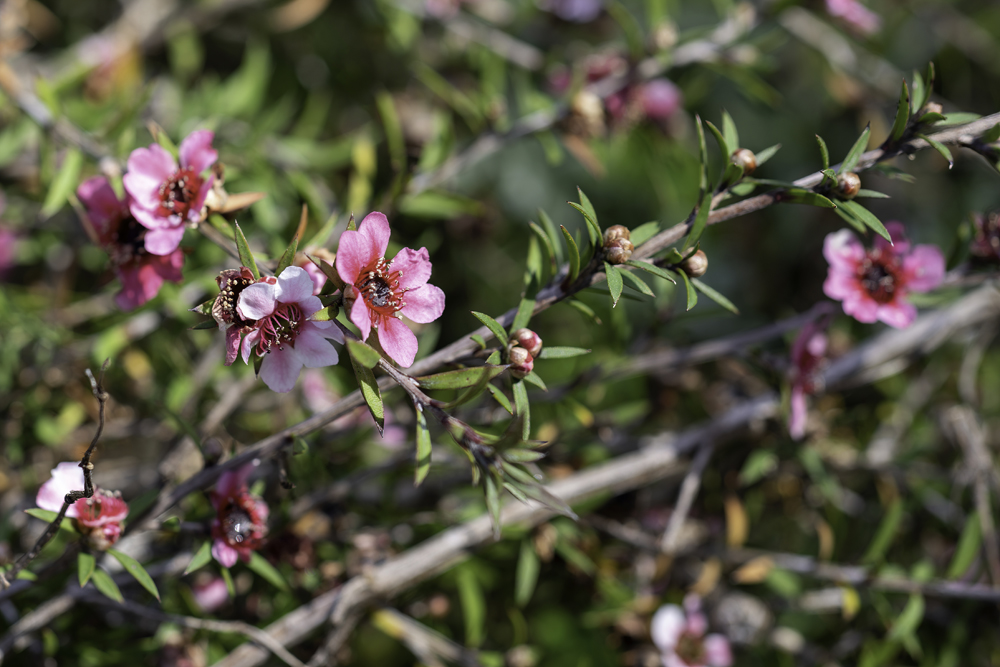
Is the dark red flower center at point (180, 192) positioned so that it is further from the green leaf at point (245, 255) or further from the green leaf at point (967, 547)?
the green leaf at point (967, 547)

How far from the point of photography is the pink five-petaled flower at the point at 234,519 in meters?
1.31

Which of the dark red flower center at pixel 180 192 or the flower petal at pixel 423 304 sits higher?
the dark red flower center at pixel 180 192

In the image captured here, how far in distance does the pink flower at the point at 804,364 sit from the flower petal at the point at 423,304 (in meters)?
0.95

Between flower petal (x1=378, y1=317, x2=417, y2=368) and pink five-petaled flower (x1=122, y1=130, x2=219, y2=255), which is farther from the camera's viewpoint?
pink five-petaled flower (x1=122, y1=130, x2=219, y2=255)

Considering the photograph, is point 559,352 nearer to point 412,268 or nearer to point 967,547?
point 412,268

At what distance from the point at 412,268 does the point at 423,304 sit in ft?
0.20

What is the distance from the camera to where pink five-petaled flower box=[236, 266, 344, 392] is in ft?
3.41

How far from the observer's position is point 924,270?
1498 millimetres

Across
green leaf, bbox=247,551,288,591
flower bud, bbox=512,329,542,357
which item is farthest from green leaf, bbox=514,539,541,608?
flower bud, bbox=512,329,542,357

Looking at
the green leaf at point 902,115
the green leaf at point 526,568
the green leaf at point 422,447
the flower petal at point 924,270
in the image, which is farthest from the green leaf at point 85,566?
the flower petal at point 924,270

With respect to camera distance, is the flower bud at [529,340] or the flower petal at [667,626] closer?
the flower bud at [529,340]

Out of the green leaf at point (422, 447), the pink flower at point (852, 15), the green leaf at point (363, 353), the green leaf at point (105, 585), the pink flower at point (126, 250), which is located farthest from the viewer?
the pink flower at point (852, 15)

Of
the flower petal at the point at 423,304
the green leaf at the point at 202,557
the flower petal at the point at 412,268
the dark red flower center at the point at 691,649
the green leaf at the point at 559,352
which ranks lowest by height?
the dark red flower center at the point at 691,649

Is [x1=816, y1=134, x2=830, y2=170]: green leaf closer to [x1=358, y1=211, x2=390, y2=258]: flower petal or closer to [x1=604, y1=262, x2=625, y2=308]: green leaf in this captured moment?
[x1=604, y1=262, x2=625, y2=308]: green leaf
